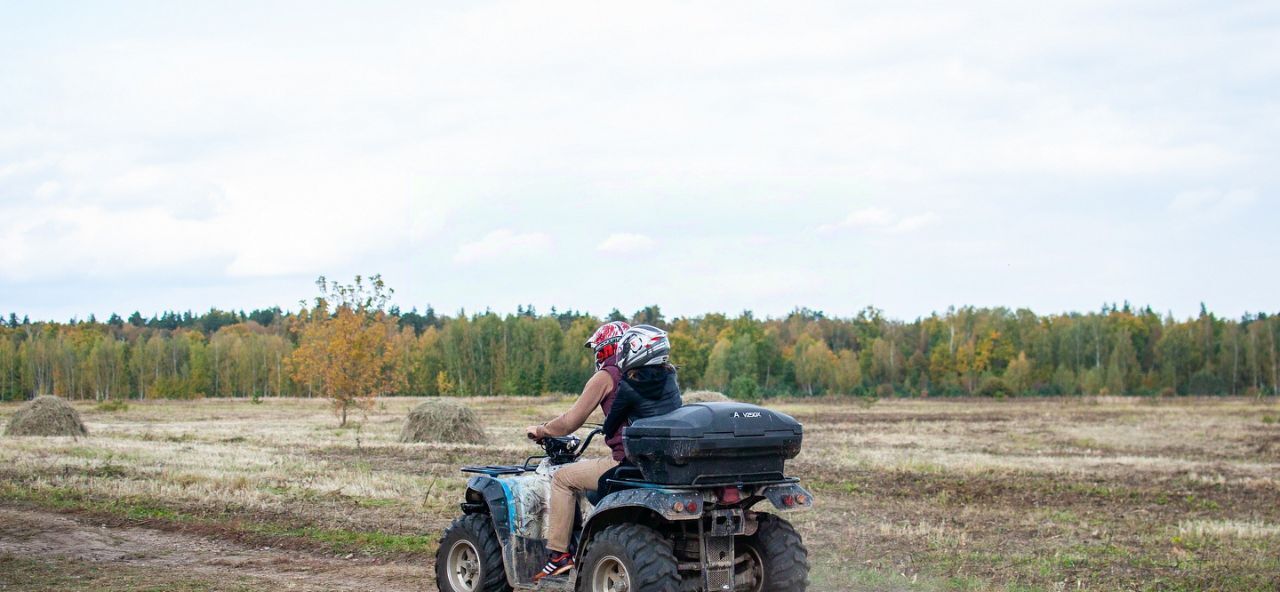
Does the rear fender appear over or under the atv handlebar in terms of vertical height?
under

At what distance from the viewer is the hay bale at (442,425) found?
30766 millimetres

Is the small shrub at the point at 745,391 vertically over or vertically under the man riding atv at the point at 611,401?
under

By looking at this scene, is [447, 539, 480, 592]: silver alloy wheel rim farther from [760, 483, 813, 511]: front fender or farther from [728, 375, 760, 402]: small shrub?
[728, 375, 760, 402]: small shrub

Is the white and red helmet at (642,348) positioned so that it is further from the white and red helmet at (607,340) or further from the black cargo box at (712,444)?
the black cargo box at (712,444)

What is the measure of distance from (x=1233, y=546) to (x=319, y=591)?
10424 millimetres

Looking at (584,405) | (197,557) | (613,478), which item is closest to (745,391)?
(197,557)

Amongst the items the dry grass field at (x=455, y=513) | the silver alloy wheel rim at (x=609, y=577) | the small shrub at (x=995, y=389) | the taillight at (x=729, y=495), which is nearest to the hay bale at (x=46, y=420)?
the dry grass field at (x=455, y=513)

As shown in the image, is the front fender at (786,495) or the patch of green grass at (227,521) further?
the patch of green grass at (227,521)

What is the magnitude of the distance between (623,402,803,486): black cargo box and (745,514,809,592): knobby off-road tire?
1.33ft

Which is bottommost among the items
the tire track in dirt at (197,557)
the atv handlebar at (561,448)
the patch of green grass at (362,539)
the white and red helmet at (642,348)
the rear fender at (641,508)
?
the tire track in dirt at (197,557)

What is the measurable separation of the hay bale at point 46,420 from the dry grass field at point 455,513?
275 centimetres

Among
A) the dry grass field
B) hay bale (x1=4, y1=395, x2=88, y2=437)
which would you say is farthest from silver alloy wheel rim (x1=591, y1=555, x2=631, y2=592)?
hay bale (x1=4, y1=395, x2=88, y2=437)

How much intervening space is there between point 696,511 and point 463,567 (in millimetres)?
2664

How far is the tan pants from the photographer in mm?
7719
